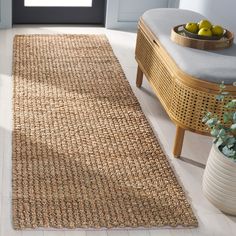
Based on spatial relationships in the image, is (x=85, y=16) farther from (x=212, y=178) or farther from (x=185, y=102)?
(x=212, y=178)

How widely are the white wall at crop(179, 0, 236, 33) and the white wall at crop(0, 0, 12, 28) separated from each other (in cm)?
146

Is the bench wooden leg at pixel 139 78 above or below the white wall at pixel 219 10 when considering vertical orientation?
below

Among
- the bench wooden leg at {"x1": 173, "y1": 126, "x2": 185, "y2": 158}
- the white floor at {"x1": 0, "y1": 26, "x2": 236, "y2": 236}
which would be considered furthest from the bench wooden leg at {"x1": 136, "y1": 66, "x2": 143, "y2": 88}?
the bench wooden leg at {"x1": 173, "y1": 126, "x2": 185, "y2": 158}

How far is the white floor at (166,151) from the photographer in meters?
2.19

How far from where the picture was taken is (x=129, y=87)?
3480mm

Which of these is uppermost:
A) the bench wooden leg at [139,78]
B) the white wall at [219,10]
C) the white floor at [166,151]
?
the white wall at [219,10]

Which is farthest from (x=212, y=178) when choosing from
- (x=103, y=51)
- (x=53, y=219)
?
(x=103, y=51)

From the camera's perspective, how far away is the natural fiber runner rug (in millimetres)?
2260

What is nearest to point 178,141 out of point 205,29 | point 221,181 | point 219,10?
point 221,181

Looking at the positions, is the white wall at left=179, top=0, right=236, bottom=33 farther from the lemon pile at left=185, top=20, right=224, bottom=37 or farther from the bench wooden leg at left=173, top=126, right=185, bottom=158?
the bench wooden leg at left=173, top=126, right=185, bottom=158

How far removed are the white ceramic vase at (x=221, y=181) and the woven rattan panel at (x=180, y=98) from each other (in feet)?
0.88

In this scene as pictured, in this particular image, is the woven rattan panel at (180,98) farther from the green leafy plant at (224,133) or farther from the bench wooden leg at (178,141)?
the green leafy plant at (224,133)

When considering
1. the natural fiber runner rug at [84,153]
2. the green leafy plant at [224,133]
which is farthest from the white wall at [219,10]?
the green leafy plant at [224,133]

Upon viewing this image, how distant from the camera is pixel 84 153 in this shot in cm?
269
